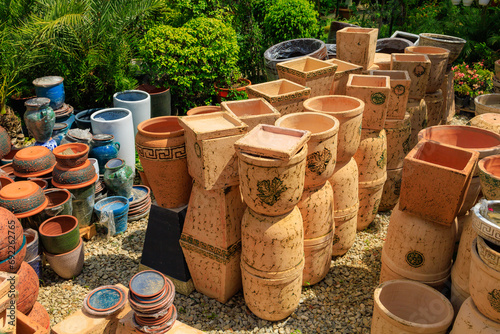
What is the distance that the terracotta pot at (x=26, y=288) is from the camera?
10.4 ft

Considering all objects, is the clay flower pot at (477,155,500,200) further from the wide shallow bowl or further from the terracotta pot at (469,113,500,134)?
the wide shallow bowl

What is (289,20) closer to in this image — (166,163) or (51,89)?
(51,89)

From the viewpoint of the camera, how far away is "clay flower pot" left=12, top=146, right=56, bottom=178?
15.0 ft

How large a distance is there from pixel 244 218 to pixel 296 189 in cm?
53

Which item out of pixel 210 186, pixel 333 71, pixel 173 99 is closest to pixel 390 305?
pixel 210 186

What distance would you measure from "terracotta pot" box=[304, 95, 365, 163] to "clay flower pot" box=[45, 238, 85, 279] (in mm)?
2650

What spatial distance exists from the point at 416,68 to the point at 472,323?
3216 millimetres

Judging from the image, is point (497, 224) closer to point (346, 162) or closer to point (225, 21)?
point (346, 162)

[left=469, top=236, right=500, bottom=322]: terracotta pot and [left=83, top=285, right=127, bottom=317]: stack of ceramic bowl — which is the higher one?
[left=469, top=236, right=500, bottom=322]: terracotta pot

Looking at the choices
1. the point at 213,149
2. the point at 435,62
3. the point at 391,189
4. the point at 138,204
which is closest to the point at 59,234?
the point at 138,204

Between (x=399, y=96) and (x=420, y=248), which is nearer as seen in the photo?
(x=420, y=248)

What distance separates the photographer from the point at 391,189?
5.12m

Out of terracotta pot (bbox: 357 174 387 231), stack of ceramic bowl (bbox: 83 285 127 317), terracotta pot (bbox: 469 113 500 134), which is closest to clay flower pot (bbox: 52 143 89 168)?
stack of ceramic bowl (bbox: 83 285 127 317)

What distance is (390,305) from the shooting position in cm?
335
